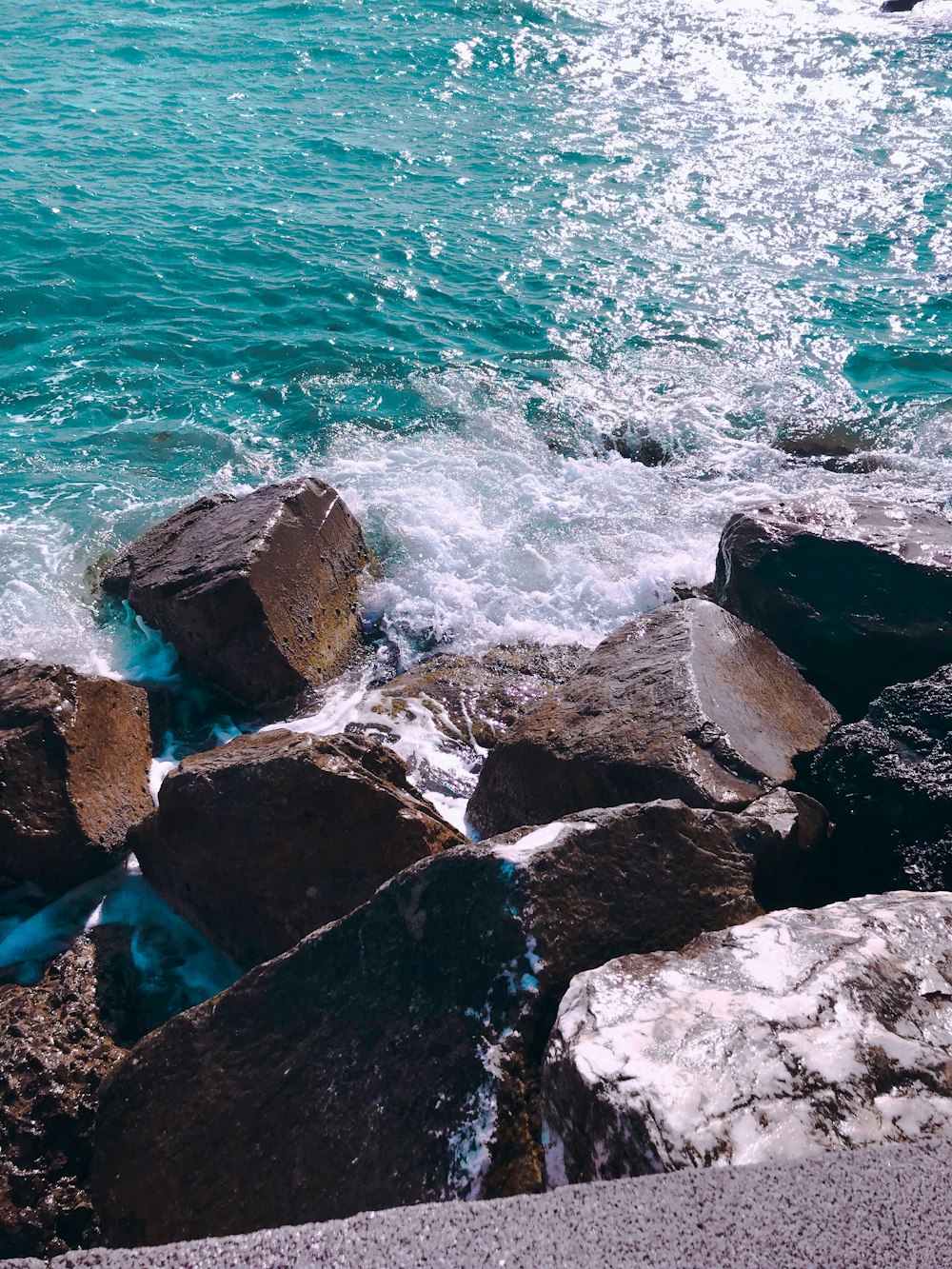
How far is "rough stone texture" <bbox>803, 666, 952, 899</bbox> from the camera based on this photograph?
3615 millimetres

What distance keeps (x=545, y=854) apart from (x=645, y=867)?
36 centimetres

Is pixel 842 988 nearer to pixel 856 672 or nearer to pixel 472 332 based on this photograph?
pixel 856 672

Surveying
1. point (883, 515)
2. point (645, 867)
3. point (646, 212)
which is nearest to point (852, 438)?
point (883, 515)

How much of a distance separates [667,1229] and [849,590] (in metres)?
4.49

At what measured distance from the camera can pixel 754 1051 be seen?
220 cm

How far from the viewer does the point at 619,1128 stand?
206 cm

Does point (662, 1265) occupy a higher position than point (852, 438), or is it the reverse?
point (662, 1265)

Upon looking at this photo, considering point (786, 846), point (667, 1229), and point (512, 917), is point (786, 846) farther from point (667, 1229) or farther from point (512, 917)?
point (667, 1229)

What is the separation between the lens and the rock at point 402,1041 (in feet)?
8.10

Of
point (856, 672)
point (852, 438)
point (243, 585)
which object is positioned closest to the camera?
point (856, 672)

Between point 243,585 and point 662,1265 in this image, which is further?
point 243,585

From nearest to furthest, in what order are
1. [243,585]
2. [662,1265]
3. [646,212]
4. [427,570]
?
[662,1265]
[243,585]
[427,570]
[646,212]

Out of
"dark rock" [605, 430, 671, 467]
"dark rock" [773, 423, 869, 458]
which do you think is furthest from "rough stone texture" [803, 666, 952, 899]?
"dark rock" [773, 423, 869, 458]

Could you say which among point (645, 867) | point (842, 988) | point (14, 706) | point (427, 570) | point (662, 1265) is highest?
point (662, 1265)
